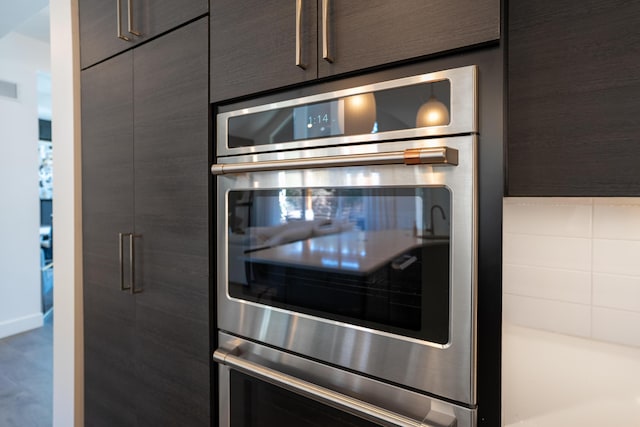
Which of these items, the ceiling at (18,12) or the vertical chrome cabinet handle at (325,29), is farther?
the ceiling at (18,12)

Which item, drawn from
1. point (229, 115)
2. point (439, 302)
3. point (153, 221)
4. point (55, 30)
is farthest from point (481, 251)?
point (55, 30)

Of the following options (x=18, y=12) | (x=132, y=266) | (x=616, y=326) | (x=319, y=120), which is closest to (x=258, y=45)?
(x=319, y=120)

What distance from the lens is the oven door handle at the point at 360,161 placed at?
70cm

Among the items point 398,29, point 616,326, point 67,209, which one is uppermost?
point 398,29

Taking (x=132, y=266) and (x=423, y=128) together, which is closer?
(x=423, y=128)

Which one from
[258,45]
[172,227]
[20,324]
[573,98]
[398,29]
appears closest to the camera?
[573,98]

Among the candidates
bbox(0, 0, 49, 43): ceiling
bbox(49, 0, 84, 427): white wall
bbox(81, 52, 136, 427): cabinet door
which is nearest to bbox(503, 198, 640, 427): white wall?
bbox(81, 52, 136, 427): cabinet door

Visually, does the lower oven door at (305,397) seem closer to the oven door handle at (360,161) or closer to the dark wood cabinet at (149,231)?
the dark wood cabinet at (149,231)

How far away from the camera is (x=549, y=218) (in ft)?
3.43

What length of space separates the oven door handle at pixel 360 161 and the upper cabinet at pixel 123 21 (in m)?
0.51

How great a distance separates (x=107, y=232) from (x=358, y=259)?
111 centimetres

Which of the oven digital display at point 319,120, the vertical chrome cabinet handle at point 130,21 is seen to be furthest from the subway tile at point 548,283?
the vertical chrome cabinet handle at point 130,21

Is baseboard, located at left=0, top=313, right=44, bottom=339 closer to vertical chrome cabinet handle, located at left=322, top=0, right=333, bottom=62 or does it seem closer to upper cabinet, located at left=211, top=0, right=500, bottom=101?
upper cabinet, located at left=211, top=0, right=500, bottom=101

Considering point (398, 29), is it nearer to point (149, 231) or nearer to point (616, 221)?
point (616, 221)
